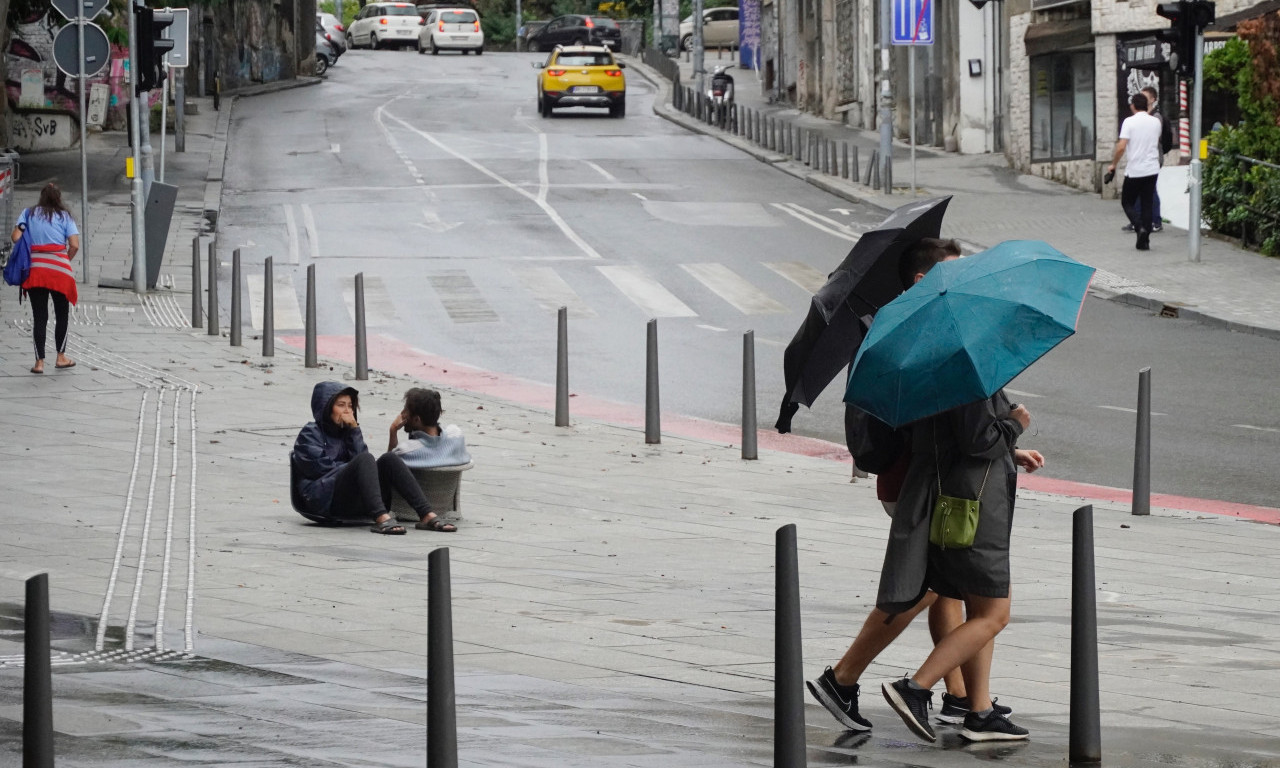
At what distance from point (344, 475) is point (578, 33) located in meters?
66.7

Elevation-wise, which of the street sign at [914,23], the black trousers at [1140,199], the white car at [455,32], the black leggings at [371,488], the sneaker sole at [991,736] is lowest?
the sneaker sole at [991,736]

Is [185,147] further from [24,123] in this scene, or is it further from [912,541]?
[912,541]

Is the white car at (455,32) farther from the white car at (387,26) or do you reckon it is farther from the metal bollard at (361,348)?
the metal bollard at (361,348)

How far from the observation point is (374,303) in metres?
22.1

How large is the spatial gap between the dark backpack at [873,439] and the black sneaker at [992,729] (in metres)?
0.85

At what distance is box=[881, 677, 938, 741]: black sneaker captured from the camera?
18.9 feet

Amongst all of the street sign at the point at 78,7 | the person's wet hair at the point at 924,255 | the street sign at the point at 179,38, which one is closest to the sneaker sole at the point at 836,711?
the person's wet hair at the point at 924,255

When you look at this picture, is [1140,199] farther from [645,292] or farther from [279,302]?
[279,302]

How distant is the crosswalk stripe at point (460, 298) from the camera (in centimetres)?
2106

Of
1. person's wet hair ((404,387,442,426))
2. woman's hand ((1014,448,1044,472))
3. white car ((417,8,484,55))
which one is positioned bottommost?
person's wet hair ((404,387,442,426))

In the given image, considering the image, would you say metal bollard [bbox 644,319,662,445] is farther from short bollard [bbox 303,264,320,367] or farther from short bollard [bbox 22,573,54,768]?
short bollard [bbox 22,573,54,768]

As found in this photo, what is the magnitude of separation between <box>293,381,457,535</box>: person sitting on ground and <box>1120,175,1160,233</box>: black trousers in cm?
1668

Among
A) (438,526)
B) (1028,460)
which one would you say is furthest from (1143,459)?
(1028,460)

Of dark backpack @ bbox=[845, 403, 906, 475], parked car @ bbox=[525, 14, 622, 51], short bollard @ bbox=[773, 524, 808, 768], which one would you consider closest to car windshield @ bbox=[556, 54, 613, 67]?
parked car @ bbox=[525, 14, 622, 51]
